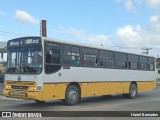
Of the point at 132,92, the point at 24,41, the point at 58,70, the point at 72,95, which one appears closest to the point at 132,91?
the point at 132,92

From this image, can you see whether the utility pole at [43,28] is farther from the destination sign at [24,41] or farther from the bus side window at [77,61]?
the destination sign at [24,41]

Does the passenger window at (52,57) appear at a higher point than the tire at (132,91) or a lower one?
higher

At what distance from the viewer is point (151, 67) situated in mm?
26047

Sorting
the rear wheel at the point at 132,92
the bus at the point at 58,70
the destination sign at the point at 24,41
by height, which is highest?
the destination sign at the point at 24,41

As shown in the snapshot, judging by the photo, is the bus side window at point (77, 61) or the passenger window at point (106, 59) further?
the passenger window at point (106, 59)

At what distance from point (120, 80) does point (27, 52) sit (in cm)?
746

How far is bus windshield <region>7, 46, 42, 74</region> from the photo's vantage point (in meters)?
15.5

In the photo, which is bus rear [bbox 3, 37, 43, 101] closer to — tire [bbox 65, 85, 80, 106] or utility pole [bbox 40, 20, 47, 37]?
tire [bbox 65, 85, 80, 106]

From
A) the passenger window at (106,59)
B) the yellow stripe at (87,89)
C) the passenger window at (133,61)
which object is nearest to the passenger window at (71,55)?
the yellow stripe at (87,89)

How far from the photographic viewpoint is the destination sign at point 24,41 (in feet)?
51.6

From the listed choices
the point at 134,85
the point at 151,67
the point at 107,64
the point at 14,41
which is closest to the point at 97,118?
the point at 14,41

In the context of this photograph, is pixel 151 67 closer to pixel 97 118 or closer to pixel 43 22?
pixel 97 118

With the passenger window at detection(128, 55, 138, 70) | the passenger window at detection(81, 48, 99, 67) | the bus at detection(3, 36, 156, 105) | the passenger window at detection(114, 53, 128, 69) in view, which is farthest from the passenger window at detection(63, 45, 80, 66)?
the passenger window at detection(128, 55, 138, 70)

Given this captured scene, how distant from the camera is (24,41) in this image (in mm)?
16234
